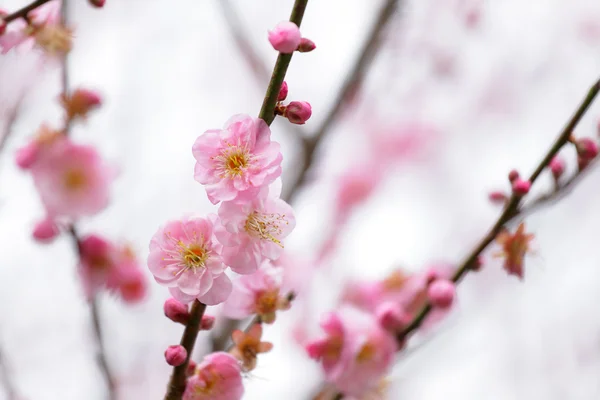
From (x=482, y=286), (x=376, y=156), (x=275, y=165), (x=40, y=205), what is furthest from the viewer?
(x=376, y=156)

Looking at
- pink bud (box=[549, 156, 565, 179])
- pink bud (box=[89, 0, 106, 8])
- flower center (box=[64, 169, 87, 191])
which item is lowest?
flower center (box=[64, 169, 87, 191])

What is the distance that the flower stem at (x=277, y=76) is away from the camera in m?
0.43

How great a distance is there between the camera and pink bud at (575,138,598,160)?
72 centimetres

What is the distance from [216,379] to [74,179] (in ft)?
1.81

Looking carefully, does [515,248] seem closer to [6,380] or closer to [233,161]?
[233,161]

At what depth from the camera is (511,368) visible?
224 cm

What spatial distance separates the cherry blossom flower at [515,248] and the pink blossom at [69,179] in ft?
2.24

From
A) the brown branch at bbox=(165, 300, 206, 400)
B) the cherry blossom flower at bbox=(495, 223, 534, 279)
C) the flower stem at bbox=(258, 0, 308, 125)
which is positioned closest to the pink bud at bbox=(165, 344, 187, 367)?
the brown branch at bbox=(165, 300, 206, 400)

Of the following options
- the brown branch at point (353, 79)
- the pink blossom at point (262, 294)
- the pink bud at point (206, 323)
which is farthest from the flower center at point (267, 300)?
the brown branch at point (353, 79)

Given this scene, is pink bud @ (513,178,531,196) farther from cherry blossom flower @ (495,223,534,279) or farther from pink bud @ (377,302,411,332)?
pink bud @ (377,302,411,332)

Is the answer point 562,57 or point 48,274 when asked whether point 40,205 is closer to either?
point 48,274

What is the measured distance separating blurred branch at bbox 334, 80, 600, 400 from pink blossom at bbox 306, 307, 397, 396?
28mm

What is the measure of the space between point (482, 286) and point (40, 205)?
2.05 meters

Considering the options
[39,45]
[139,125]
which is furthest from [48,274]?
[39,45]
